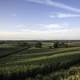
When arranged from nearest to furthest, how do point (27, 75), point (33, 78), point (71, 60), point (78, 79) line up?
point (78, 79) → point (33, 78) → point (27, 75) → point (71, 60)

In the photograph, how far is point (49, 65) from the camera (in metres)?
36.1

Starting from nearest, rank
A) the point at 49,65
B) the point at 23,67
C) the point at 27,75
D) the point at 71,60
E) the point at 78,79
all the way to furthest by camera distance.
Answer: the point at 78,79 → the point at 27,75 → the point at 23,67 → the point at 49,65 → the point at 71,60

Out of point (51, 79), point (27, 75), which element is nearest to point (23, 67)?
point (27, 75)

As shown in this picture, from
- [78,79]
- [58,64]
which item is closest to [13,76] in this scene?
[78,79]

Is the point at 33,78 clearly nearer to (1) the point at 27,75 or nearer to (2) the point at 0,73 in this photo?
(1) the point at 27,75

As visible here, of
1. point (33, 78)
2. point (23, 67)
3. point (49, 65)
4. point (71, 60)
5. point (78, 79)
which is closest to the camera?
point (78, 79)

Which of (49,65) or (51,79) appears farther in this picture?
(49,65)

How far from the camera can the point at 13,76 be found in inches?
1068

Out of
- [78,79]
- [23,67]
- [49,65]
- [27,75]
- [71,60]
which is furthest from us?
[71,60]

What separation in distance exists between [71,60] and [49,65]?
23.6 ft

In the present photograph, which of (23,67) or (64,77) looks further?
(23,67)

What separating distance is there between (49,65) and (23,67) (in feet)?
17.4

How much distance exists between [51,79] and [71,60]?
18519 mm

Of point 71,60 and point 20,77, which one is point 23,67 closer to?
point 20,77
